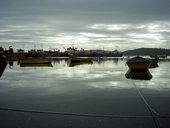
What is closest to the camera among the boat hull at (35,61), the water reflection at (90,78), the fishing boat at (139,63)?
the water reflection at (90,78)

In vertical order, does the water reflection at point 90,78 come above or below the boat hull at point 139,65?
below

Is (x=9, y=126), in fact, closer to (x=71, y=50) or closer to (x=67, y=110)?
(x=67, y=110)

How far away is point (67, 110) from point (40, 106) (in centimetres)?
182

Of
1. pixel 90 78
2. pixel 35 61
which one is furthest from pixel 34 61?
pixel 90 78

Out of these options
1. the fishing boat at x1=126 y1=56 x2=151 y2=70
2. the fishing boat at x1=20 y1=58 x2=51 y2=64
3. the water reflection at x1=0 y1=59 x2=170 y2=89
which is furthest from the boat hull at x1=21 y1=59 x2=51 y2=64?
the fishing boat at x1=126 y1=56 x2=151 y2=70

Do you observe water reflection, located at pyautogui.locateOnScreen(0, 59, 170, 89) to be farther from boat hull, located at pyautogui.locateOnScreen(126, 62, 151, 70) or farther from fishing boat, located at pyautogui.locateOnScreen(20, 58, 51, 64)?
fishing boat, located at pyautogui.locateOnScreen(20, 58, 51, 64)

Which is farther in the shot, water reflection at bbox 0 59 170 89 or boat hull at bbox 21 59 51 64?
boat hull at bbox 21 59 51 64

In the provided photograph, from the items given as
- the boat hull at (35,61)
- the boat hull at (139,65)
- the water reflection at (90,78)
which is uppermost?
the boat hull at (139,65)

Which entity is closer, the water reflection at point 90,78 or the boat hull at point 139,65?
the water reflection at point 90,78

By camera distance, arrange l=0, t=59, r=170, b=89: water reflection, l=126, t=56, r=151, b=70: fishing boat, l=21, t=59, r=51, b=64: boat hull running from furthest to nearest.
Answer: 1. l=21, t=59, r=51, b=64: boat hull
2. l=126, t=56, r=151, b=70: fishing boat
3. l=0, t=59, r=170, b=89: water reflection

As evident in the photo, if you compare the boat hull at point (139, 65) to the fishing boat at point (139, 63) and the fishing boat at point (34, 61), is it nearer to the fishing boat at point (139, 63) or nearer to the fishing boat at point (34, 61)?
→ the fishing boat at point (139, 63)

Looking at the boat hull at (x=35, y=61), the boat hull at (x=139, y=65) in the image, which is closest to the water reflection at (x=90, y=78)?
the boat hull at (x=139, y=65)

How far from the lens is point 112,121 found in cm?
967

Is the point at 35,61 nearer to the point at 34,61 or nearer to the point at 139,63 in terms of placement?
the point at 34,61
